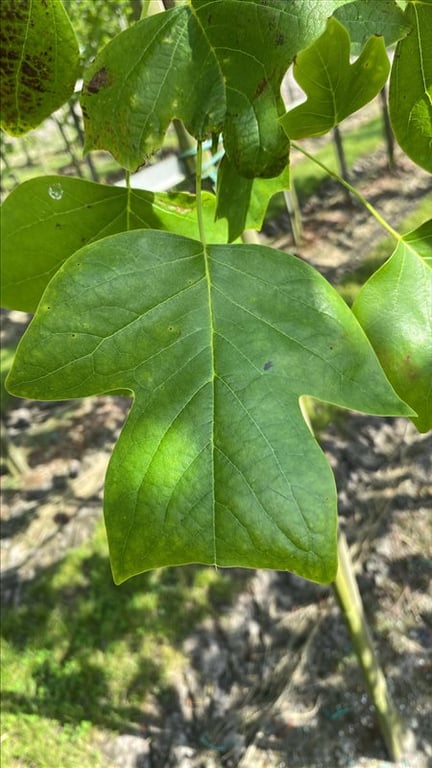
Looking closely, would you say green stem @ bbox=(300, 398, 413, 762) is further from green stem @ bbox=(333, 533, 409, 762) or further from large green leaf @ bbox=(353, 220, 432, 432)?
large green leaf @ bbox=(353, 220, 432, 432)

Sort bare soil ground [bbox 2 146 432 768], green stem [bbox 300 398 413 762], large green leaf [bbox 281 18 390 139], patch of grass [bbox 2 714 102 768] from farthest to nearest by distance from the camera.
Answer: bare soil ground [bbox 2 146 432 768]
patch of grass [bbox 2 714 102 768]
green stem [bbox 300 398 413 762]
large green leaf [bbox 281 18 390 139]

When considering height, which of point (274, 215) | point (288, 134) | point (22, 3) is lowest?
point (274, 215)

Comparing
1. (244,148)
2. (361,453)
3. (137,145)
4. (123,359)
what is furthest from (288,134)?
(361,453)

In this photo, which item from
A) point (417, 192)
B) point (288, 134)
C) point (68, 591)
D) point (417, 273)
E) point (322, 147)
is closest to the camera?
point (288, 134)

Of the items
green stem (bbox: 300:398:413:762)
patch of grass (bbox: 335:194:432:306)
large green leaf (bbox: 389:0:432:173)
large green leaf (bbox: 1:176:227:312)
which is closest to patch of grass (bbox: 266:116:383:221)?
patch of grass (bbox: 335:194:432:306)

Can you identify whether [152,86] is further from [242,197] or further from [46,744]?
[46,744]

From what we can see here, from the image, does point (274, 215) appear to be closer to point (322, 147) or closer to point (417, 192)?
point (417, 192)

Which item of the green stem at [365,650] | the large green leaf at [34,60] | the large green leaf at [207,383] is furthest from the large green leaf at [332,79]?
the green stem at [365,650]
